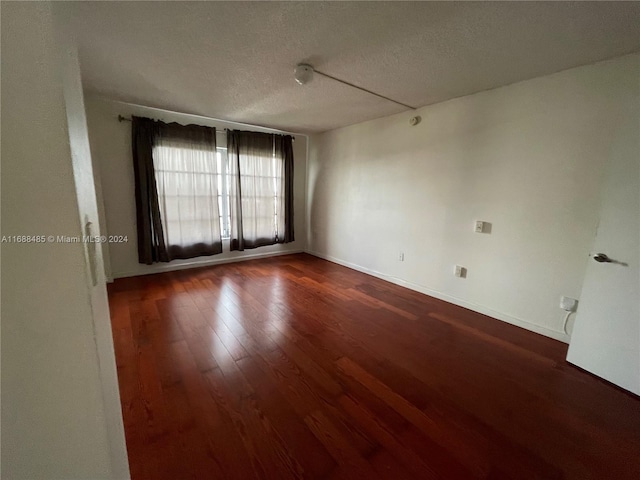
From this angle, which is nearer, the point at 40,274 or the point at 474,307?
the point at 40,274

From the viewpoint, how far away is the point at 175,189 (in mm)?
3662

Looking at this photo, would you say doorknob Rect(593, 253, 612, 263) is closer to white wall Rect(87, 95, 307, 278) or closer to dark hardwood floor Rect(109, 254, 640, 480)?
dark hardwood floor Rect(109, 254, 640, 480)

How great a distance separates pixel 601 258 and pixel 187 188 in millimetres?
4445

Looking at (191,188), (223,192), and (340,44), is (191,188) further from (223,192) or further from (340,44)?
(340,44)

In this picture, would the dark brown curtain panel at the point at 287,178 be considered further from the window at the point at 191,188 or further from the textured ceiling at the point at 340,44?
the textured ceiling at the point at 340,44

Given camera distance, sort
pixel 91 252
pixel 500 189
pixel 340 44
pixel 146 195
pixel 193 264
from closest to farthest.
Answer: pixel 91 252 → pixel 340 44 → pixel 500 189 → pixel 146 195 → pixel 193 264

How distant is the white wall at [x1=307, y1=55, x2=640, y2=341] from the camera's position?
204 centimetres

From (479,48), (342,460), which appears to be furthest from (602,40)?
(342,460)

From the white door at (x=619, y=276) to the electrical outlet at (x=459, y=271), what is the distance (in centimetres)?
104

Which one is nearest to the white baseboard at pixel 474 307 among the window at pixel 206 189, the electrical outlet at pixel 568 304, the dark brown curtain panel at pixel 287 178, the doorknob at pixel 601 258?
the electrical outlet at pixel 568 304

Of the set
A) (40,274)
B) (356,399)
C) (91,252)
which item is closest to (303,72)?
(91,252)

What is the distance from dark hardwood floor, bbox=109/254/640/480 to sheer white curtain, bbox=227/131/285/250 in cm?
192

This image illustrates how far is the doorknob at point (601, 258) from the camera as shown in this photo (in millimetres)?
1733

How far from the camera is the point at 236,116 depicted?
3648 millimetres
